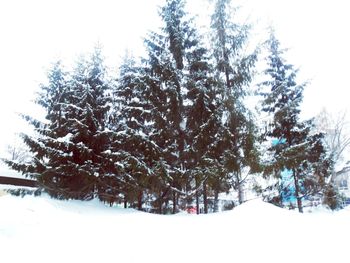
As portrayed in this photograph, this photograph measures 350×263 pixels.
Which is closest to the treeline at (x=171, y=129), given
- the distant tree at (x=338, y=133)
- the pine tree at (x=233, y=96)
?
the pine tree at (x=233, y=96)

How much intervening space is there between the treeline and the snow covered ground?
2833 millimetres

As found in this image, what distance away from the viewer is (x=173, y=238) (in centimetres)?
520

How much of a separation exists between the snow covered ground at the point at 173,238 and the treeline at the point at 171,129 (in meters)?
2.83

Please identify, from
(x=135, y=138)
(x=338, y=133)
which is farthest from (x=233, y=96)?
(x=338, y=133)

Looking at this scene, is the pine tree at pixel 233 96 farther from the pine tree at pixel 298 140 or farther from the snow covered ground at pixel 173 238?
the snow covered ground at pixel 173 238

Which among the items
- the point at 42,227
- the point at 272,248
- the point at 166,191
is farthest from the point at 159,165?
the point at 272,248

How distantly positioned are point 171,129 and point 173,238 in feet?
19.1

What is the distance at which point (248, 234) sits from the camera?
4.96 m

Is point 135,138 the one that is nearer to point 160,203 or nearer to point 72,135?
point 72,135

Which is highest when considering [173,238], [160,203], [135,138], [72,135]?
[72,135]

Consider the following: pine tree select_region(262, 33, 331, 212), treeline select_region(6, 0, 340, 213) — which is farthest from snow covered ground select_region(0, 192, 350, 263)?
pine tree select_region(262, 33, 331, 212)

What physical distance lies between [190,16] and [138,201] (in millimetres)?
8757

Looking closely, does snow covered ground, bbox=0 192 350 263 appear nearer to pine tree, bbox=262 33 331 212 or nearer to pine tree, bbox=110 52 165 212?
pine tree, bbox=110 52 165 212

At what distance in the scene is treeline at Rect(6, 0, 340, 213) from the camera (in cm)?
966
